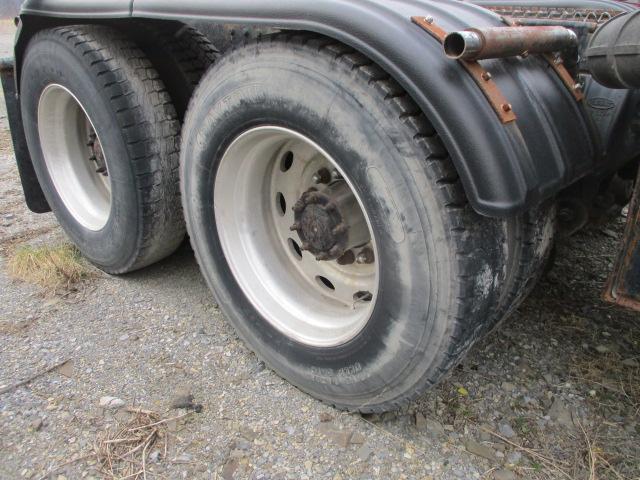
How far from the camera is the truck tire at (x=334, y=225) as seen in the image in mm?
1235

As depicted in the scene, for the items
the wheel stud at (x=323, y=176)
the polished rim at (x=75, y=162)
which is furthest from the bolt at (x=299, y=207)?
the polished rim at (x=75, y=162)

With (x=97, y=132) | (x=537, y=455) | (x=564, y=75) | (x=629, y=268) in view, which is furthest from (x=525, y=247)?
(x=97, y=132)

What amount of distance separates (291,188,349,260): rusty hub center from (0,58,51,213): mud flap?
1889 mm

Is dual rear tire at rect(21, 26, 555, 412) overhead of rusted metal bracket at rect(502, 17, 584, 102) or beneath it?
beneath

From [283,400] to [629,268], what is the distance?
1.11m

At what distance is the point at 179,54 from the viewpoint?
2057mm

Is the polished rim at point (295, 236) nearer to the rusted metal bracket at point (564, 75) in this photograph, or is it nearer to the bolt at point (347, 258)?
the bolt at point (347, 258)

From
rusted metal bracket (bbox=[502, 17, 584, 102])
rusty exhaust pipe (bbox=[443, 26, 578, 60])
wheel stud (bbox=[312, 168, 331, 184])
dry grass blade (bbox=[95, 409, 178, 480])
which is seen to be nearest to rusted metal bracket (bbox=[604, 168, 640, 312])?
rusted metal bracket (bbox=[502, 17, 584, 102])

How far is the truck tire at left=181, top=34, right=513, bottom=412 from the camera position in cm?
124

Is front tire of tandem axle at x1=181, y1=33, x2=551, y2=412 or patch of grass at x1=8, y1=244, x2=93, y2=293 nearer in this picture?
front tire of tandem axle at x1=181, y1=33, x2=551, y2=412

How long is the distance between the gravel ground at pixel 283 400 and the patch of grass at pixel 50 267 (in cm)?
12

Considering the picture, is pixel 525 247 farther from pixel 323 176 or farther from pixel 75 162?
pixel 75 162

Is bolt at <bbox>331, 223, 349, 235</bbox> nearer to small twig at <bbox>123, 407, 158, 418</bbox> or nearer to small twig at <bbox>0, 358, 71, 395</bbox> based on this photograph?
small twig at <bbox>123, 407, 158, 418</bbox>

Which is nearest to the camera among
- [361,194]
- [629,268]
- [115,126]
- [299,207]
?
[629,268]
